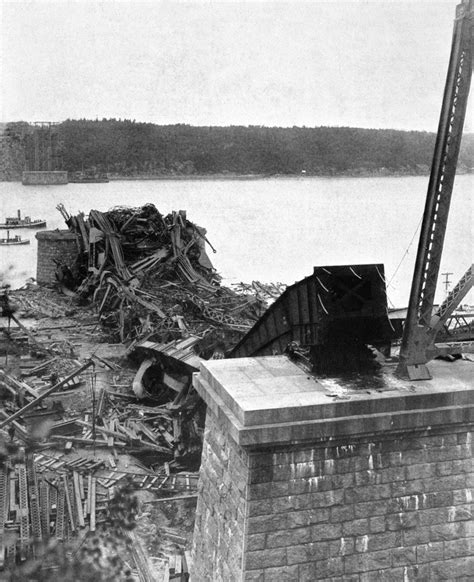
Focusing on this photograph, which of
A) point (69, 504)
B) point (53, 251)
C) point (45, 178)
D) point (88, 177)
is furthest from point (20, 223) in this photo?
point (69, 504)

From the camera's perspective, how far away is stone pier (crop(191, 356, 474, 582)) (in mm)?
6996

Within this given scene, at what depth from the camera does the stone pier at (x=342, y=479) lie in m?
7.00

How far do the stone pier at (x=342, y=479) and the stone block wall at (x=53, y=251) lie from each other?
2695 centimetres

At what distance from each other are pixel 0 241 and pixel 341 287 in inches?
2266

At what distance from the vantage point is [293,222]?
5850 centimetres

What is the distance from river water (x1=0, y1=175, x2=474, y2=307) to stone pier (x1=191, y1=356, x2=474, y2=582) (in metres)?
3.64

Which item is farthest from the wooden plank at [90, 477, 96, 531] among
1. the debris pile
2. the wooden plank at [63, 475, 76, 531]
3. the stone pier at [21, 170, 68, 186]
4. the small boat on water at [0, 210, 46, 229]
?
the stone pier at [21, 170, 68, 186]

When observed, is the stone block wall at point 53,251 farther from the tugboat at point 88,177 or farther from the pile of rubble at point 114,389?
the tugboat at point 88,177

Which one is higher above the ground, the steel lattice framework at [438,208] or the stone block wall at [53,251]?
the steel lattice framework at [438,208]

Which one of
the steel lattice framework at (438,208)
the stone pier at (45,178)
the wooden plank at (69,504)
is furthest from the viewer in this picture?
the stone pier at (45,178)

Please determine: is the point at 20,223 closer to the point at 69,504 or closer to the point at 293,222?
the point at 293,222

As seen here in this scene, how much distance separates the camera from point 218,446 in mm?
7922

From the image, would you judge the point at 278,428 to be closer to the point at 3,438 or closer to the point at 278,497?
the point at 278,497

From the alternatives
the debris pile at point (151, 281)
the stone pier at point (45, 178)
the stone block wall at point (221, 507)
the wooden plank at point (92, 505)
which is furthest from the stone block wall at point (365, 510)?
the stone pier at point (45, 178)
